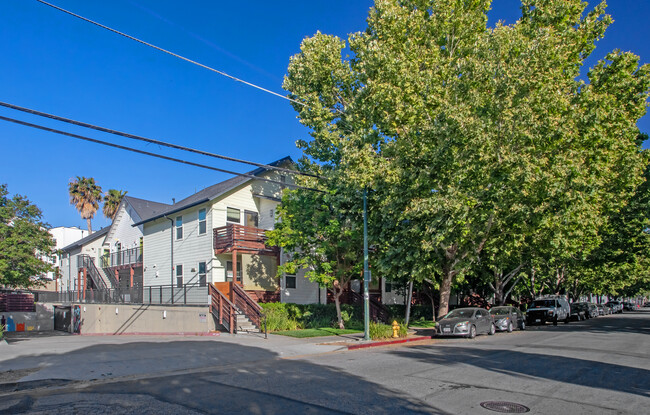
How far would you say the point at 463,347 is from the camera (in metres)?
17.1

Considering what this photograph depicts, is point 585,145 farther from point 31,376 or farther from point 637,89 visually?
point 31,376

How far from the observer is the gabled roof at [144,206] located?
35544mm

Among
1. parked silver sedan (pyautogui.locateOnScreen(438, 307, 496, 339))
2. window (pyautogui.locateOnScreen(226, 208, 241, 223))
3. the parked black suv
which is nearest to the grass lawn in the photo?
parked silver sedan (pyautogui.locateOnScreen(438, 307, 496, 339))

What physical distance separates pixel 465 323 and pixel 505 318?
644cm

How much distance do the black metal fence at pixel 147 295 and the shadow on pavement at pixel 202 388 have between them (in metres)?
10.2

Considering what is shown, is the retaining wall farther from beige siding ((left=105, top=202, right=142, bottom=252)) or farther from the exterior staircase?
beige siding ((left=105, top=202, right=142, bottom=252))

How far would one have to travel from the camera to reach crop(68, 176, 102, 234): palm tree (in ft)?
194

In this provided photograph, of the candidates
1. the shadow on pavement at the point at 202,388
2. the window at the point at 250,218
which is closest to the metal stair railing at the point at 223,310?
the window at the point at 250,218

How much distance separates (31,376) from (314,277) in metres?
14.0

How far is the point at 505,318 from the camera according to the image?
26.7m

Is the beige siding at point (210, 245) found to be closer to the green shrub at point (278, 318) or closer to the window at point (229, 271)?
the window at point (229, 271)

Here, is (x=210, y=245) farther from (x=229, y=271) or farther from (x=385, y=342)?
(x=385, y=342)

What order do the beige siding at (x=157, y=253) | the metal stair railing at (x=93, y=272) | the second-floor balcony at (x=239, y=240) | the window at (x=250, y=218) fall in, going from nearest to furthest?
the second-floor balcony at (x=239, y=240) → the window at (x=250, y=218) → the beige siding at (x=157, y=253) → the metal stair railing at (x=93, y=272)

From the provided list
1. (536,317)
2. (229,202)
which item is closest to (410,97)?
(229,202)
